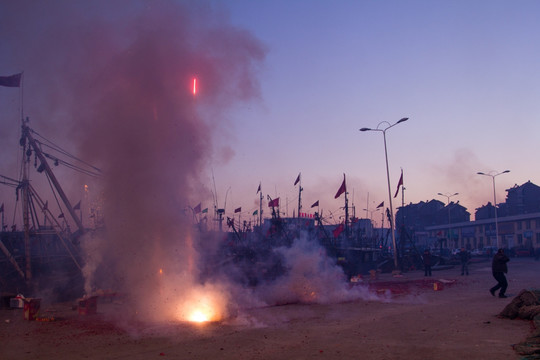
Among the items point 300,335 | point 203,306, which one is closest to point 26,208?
point 203,306

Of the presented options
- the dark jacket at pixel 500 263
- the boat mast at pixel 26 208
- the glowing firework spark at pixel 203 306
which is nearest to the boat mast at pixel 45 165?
the boat mast at pixel 26 208

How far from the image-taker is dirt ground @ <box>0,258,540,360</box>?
11086 millimetres

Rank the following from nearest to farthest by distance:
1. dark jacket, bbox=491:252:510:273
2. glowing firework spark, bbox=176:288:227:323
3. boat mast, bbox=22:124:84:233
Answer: glowing firework spark, bbox=176:288:227:323
dark jacket, bbox=491:252:510:273
boat mast, bbox=22:124:84:233

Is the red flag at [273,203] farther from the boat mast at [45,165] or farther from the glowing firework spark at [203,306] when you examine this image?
the glowing firework spark at [203,306]

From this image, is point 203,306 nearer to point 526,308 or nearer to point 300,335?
point 300,335

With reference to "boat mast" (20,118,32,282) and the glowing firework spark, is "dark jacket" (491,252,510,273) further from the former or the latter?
"boat mast" (20,118,32,282)

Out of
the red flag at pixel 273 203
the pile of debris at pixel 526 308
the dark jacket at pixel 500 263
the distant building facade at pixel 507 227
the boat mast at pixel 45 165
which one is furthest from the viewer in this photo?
the distant building facade at pixel 507 227

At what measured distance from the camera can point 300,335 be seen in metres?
13.4

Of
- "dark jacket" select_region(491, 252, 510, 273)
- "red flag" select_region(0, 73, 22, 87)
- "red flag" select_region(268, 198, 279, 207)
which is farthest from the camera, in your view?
"red flag" select_region(268, 198, 279, 207)

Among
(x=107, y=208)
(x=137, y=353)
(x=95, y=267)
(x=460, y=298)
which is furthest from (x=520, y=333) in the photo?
(x=95, y=267)

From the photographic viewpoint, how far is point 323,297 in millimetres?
21828

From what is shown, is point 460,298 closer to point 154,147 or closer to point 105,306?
point 154,147

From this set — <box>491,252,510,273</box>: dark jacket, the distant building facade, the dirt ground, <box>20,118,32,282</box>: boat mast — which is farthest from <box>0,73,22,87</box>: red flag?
the distant building facade

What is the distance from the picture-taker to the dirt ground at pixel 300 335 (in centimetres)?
1109
